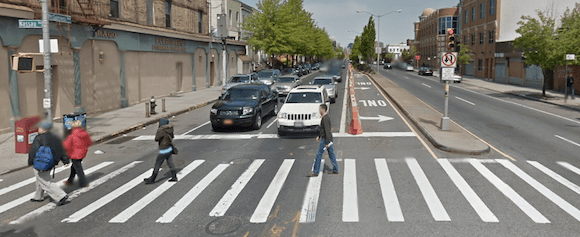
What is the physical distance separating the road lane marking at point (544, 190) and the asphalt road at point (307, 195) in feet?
0.08

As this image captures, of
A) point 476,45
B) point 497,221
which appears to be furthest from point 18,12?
point 476,45

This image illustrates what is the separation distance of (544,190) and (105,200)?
933cm

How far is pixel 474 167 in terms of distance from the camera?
11031 millimetres

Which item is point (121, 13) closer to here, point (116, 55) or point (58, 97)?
point (116, 55)

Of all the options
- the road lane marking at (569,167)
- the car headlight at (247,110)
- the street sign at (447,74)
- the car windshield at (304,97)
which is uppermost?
the street sign at (447,74)

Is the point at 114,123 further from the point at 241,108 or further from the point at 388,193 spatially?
the point at 388,193

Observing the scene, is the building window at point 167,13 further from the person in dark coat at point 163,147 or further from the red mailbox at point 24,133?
the person in dark coat at point 163,147

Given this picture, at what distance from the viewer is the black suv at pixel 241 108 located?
16438mm

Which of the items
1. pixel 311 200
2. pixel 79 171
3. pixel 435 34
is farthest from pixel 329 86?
pixel 435 34

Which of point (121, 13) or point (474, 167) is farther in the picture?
point (121, 13)

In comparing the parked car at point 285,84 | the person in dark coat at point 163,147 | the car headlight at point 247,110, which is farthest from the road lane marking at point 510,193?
the parked car at point 285,84

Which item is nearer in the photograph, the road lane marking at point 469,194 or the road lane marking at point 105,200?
the road lane marking at point 469,194

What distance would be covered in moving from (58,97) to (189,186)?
13.9 metres

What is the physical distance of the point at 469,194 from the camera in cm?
876
